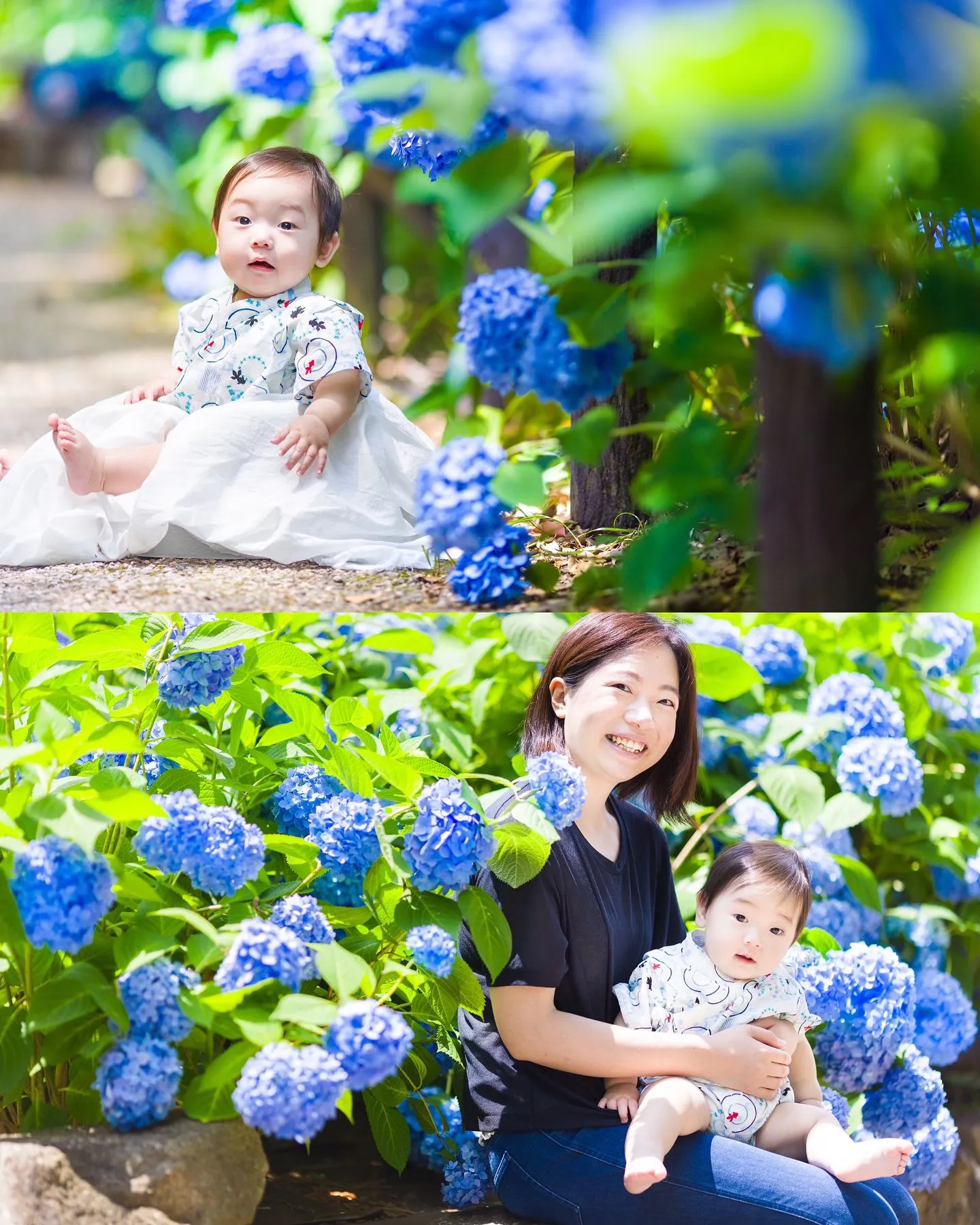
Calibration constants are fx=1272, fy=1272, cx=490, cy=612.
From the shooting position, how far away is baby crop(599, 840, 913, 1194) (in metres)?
1.34

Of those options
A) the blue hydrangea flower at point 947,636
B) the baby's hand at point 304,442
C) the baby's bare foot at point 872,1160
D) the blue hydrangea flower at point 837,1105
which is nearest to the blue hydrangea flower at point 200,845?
the baby's hand at point 304,442

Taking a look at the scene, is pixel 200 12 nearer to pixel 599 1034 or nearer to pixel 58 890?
pixel 58 890

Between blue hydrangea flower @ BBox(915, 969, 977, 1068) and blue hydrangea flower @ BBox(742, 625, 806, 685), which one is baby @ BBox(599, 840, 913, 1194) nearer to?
blue hydrangea flower @ BBox(915, 969, 977, 1068)

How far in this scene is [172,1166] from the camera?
1.15 metres

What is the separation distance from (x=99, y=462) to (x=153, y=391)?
0.42 ft

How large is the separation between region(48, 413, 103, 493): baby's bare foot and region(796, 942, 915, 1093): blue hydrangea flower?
980 mm

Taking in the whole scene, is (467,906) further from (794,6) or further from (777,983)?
(794,6)

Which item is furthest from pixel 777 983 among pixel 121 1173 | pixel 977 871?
pixel 121 1173

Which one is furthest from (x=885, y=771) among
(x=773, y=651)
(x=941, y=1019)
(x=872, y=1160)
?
(x=872, y=1160)

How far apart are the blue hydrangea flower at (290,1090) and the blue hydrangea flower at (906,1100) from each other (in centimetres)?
85

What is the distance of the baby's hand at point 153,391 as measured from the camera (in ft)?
4.47

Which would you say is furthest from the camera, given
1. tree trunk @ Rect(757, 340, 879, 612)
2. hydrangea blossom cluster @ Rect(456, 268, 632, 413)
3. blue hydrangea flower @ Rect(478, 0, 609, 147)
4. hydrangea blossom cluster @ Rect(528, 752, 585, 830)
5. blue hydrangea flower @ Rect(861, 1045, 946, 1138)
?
blue hydrangea flower @ Rect(861, 1045, 946, 1138)

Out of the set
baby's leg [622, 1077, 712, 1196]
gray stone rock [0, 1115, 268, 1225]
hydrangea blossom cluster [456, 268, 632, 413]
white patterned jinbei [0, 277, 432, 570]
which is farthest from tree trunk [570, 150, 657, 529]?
gray stone rock [0, 1115, 268, 1225]

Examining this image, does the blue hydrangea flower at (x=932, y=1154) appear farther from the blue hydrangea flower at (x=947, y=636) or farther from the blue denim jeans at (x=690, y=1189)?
the blue hydrangea flower at (x=947, y=636)
